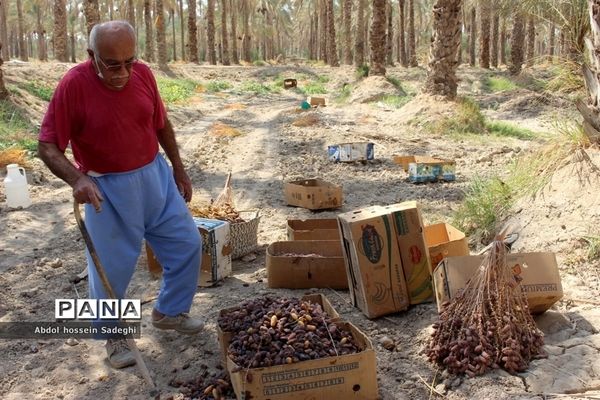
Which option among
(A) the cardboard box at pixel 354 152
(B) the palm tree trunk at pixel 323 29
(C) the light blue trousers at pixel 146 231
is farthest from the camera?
(B) the palm tree trunk at pixel 323 29

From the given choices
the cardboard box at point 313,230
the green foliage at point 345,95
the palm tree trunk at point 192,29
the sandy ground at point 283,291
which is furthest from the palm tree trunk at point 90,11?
the palm tree trunk at point 192,29

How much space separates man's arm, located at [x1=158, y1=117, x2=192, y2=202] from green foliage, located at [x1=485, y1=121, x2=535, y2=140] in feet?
27.9

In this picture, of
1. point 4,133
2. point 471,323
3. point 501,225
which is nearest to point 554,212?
point 501,225

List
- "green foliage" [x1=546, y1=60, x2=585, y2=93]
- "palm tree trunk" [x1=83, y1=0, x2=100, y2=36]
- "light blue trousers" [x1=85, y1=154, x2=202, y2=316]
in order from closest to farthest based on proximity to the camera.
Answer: "light blue trousers" [x1=85, y1=154, x2=202, y2=316], "green foliage" [x1=546, y1=60, x2=585, y2=93], "palm tree trunk" [x1=83, y1=0, x2=100, y2=36]

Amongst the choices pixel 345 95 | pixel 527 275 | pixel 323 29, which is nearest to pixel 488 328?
pixel 527 275

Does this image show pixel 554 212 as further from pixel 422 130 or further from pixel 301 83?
pixel 301 83

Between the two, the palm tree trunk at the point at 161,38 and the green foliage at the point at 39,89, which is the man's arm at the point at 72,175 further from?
the palm tree trunk at the point at 161,38

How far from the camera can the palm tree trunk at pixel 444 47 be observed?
39.7 ft

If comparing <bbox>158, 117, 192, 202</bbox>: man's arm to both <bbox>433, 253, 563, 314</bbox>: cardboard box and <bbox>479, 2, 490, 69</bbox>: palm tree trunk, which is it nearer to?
<bbox>433, 253, 563, 314</bbox>: cardboard box

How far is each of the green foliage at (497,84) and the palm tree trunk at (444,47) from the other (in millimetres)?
7575

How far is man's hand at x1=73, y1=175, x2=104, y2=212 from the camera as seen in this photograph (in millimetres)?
2977

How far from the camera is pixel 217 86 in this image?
2431 cm

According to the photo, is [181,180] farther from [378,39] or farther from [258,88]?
[258,88]

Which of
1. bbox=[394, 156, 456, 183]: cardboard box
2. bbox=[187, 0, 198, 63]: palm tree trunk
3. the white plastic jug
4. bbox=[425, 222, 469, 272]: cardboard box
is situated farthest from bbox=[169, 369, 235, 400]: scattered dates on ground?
bbox=[187, 0, 198, 63]: palm tree trunk
